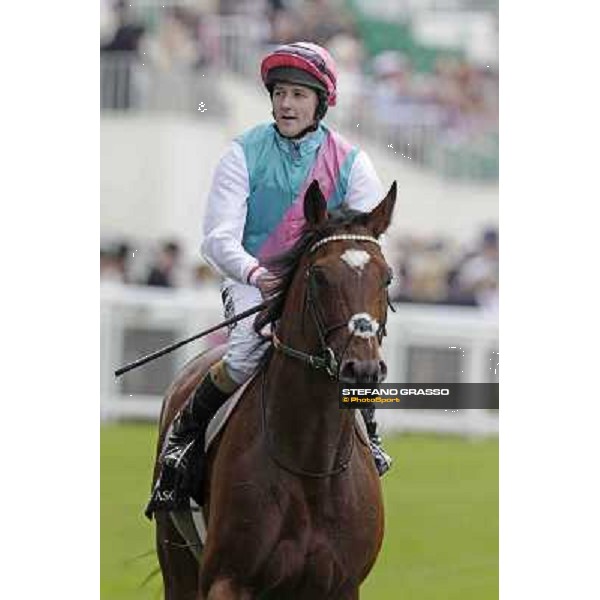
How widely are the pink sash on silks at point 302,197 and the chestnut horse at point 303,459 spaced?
1.36 feet

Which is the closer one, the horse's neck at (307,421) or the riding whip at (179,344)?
the horse's neck at (307,421)

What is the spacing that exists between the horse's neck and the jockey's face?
87cm

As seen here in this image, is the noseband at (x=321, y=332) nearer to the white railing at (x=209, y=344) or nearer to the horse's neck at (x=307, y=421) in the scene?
the horse's neck at (x=307, y=421)

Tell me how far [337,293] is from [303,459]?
498 mm

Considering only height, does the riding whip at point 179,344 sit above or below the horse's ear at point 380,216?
below

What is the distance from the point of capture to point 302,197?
4.07 m

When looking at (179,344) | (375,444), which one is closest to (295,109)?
(179,344)

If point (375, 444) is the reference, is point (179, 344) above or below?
above

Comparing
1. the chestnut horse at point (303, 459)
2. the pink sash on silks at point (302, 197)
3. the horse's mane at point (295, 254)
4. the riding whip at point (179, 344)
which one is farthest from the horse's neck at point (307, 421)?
the pink sash on silks at point (302, 197)

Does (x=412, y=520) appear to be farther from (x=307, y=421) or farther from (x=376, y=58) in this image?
(x=376, y=58)

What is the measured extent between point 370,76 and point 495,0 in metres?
0.50

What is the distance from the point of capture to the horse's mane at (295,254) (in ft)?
11.4

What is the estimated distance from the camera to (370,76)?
4.49 m
